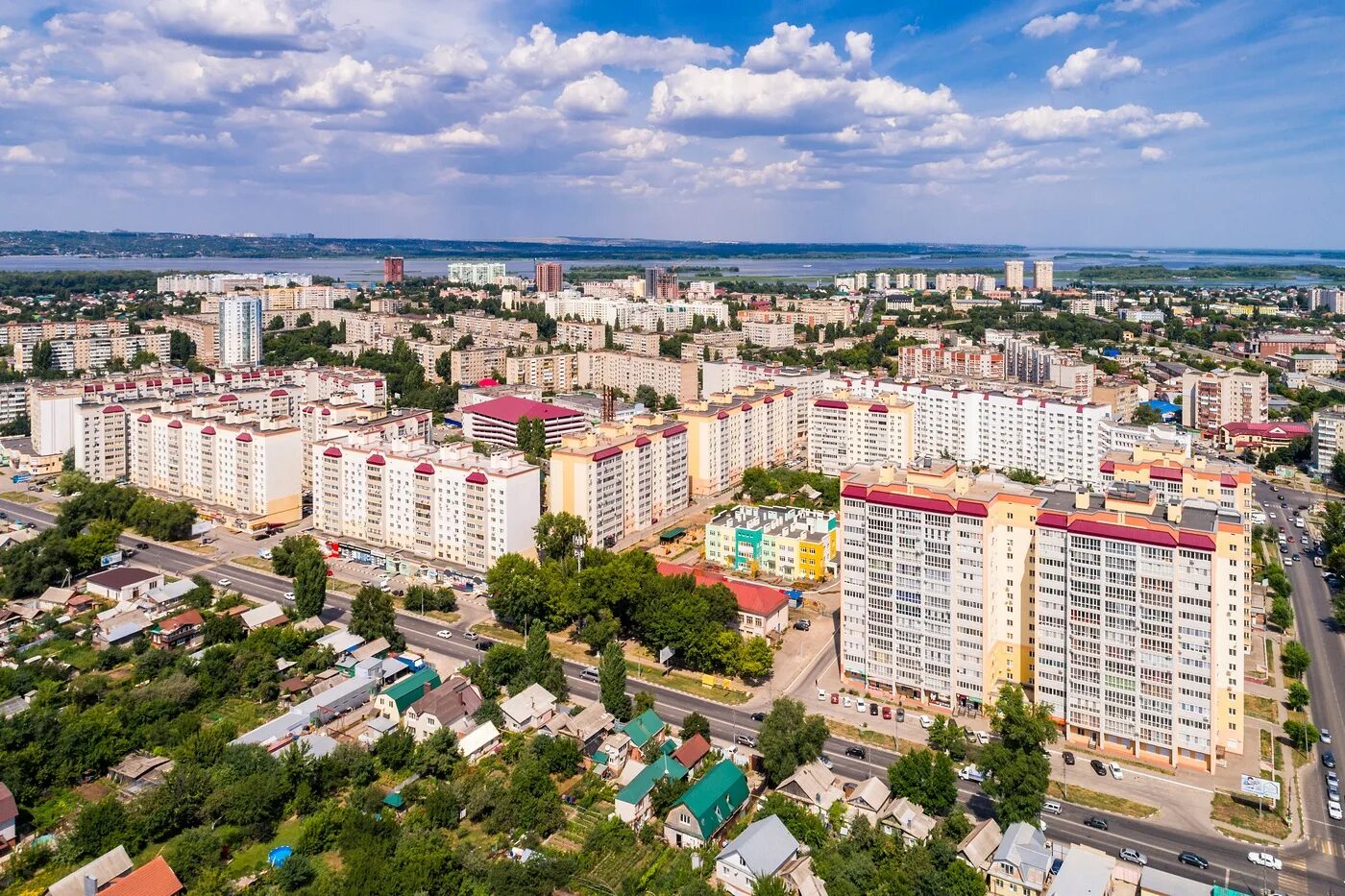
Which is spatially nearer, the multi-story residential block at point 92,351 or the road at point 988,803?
the road at point 988,803

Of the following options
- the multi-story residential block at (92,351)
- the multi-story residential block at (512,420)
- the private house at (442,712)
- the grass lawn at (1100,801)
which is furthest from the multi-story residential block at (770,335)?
the grass lawn at (1100,801)

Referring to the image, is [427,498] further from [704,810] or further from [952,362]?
[952,362]

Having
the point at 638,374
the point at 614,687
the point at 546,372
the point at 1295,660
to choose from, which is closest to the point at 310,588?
the point at 614,687

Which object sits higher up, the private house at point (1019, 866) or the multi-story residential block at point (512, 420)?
the multi-story residential block at point (512, 420)

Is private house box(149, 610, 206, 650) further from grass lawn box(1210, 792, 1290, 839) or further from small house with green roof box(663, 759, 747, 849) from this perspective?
grass lawn box(1210, 792, 1290, 839)

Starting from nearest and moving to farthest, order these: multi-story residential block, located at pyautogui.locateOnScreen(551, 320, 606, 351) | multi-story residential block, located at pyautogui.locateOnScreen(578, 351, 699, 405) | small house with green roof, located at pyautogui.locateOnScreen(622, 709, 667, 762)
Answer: small house with green roof, located at pyautogui.locateOnScreen(622, 709, 667, 762) → multi-story residential block, located at pyautogui.locateOnScreen(578, 351, 699, 405) → multi-story residential block, located at pyautogui.locateOnScreen(551, 320, 606, 351)

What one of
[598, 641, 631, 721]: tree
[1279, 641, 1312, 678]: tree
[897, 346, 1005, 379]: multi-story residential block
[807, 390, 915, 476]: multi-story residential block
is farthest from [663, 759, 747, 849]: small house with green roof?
[897, 346, 1005, 379]: multi-story residential block

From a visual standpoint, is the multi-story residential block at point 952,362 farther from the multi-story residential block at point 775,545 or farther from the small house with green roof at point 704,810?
the small house with green roof at point 704,810
